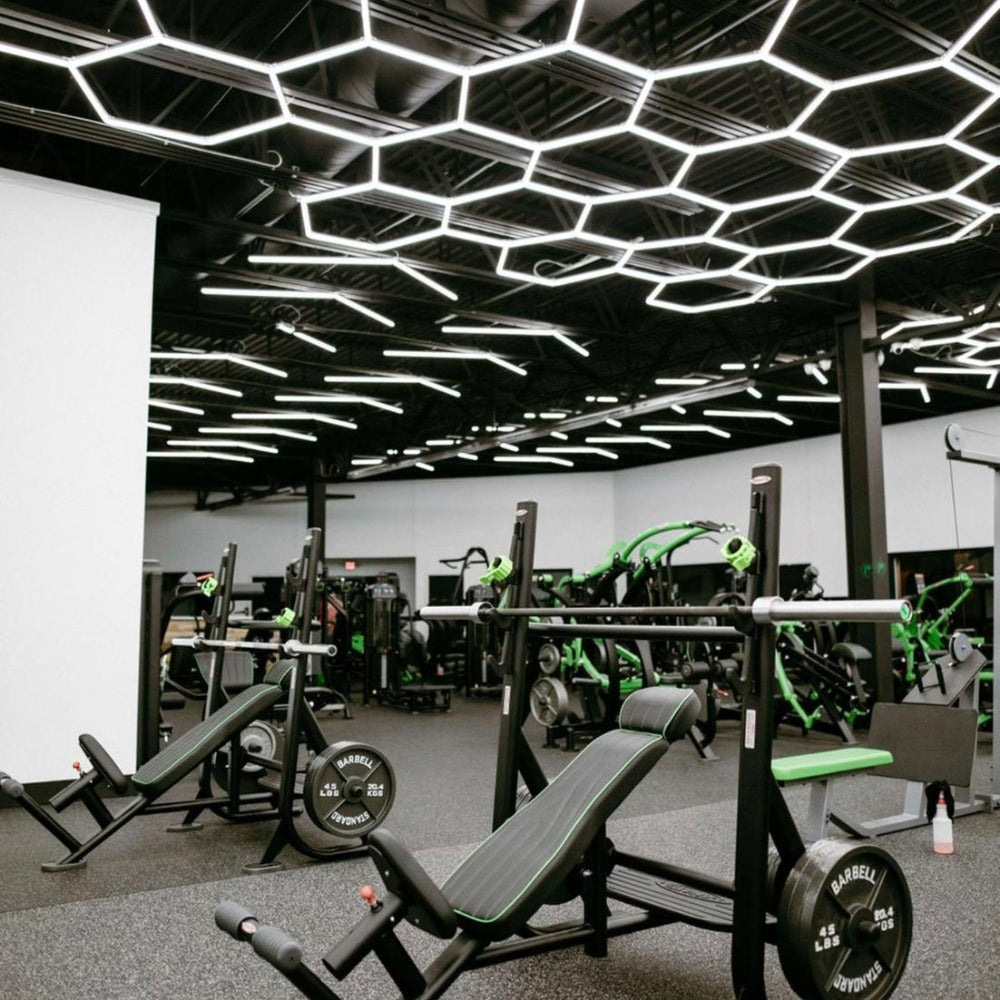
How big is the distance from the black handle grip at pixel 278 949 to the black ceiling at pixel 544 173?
13.6 feet

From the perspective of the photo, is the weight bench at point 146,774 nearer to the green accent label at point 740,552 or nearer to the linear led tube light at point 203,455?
the green accent label at point 740,552

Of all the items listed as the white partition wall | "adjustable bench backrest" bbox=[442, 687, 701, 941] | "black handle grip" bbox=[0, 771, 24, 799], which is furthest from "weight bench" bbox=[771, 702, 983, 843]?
the white partition wall

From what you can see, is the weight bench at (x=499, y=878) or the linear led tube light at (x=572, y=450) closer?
the weight bench at (x=499, y=878)

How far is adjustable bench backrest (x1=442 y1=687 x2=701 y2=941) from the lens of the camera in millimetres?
2326

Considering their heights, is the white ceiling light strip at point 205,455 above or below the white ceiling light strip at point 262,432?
below

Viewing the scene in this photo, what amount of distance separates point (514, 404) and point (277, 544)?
29.4ft

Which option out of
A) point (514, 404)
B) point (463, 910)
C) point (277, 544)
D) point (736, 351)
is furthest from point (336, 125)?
point (277, 544)

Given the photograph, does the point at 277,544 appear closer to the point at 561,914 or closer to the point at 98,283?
the point at 98,283

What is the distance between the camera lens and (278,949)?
1845 mm

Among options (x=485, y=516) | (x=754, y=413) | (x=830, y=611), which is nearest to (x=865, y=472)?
(x=754, y=413)

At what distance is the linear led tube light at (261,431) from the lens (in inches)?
599

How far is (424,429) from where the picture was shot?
16.0 meters

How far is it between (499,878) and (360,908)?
1.30 m

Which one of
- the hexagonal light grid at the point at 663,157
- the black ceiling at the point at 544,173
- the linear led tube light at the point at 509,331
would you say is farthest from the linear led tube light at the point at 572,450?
the hexagonal light grid at the point at 663,157
